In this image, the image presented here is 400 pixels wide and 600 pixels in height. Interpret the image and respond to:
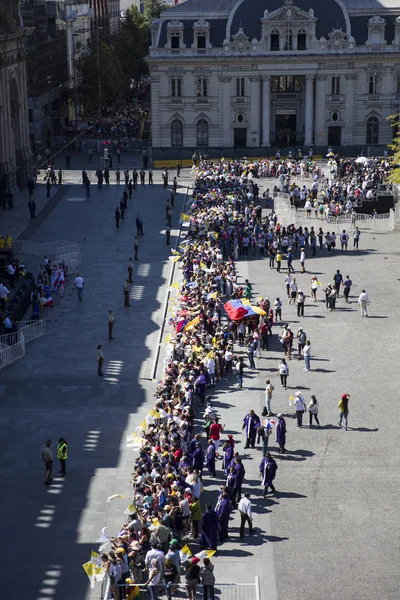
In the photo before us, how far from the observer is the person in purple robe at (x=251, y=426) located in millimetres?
32500

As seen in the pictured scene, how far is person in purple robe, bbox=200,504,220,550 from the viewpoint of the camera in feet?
87.3

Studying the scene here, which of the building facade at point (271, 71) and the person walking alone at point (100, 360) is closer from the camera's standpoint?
the person walking alone at point (100, 360)

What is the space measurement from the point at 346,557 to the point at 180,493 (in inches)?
167

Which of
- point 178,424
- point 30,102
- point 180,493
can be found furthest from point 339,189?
point 180,493

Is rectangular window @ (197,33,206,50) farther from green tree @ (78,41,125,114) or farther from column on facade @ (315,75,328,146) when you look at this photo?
green tree @ (78,41,125,114)

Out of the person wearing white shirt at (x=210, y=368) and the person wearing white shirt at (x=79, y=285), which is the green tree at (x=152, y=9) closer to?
the person wearing white shirt at (x=79, y=285)

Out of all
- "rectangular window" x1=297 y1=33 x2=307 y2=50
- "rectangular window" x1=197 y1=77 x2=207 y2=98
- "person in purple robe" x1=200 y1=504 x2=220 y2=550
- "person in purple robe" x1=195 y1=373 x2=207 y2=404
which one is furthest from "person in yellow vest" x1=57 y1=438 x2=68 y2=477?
"rectangular window" x1=297 y1=33 x2=307 y2=50

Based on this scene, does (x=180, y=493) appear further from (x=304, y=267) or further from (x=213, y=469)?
(x=304, y=267)

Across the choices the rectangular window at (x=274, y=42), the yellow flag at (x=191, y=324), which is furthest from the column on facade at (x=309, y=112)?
the yellow flag at (x=191, y=324)

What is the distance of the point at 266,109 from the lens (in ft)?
306

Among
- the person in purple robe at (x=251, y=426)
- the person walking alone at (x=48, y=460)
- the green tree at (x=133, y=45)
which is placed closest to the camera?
the person walking alone at (x=48, y=460)

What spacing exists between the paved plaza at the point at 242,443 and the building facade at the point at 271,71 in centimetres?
3895

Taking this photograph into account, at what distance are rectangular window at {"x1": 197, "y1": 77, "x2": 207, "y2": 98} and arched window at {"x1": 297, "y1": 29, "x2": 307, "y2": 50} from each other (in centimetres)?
816

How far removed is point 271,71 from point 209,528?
70039 millimetres
